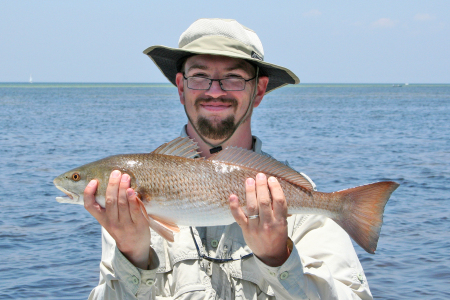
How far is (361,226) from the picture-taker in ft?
11.3

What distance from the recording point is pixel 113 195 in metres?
3.44

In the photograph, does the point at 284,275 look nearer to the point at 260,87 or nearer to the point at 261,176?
the point at 261,176

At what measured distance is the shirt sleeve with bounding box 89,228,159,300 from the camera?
11.7ft

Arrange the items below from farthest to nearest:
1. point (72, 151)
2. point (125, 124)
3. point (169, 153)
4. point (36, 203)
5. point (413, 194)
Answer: point (125, 124) → point (72, 151) → point (413, 194) → point (36, 203) → point (169, 153)

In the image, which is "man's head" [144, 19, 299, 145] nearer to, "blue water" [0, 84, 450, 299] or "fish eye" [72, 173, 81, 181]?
"fish eye" [72, 173, 81, 181]

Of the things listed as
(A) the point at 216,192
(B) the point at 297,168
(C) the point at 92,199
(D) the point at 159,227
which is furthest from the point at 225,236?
(B) the point at 297,168

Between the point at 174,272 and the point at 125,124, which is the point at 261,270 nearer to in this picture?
the point at 174,272

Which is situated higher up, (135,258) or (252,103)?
(252,103)

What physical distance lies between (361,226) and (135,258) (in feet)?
5.00

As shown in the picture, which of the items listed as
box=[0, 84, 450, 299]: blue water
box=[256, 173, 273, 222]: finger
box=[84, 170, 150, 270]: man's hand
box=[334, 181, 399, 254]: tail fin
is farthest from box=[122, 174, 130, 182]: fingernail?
box=[0, 84, 450, 299]: blue water

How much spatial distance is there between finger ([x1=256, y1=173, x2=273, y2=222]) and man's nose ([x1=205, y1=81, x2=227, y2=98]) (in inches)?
40.8

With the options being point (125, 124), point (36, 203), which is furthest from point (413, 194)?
point (125, 124)

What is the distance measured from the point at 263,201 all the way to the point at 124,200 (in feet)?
2.93

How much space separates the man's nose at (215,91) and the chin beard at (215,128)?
0.64 feet
